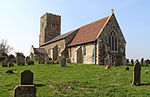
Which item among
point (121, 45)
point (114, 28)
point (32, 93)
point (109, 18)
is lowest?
point (32, 93)

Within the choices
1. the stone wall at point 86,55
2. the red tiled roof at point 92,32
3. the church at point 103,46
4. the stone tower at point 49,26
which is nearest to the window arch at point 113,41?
the church at point 103,46

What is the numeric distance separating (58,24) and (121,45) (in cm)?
3269

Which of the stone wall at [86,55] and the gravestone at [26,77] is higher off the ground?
the stone wall at [86,55]

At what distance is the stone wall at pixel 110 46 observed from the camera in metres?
22.5

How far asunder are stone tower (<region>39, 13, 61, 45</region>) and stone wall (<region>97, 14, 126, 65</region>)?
101ft

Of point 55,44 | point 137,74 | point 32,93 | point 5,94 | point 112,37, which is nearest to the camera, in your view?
point 32,93

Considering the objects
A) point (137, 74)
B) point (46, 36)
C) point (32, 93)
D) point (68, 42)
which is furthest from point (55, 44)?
point (32, 93)

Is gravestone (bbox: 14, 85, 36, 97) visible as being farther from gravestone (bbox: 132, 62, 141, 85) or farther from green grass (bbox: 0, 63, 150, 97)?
gravestone (bbox: 132, 62, 141, 85)

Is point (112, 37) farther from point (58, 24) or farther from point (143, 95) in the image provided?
point (58, 24)

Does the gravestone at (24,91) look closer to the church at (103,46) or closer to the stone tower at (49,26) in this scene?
the church at (103,46)

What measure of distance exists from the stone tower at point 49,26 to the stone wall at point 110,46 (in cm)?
3092

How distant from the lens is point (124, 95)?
6449 millimetres

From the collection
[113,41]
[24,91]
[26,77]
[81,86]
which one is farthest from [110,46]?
[24,91]

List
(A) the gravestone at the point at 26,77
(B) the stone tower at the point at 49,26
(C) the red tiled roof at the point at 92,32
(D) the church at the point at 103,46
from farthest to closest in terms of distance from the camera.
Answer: (B) the stone tower at the point at 49,26 → (C) the red tiled roof at the point at 92,32 → (D) the church at the point at 103,46 → (A) the gravestone at the point at 26,77
